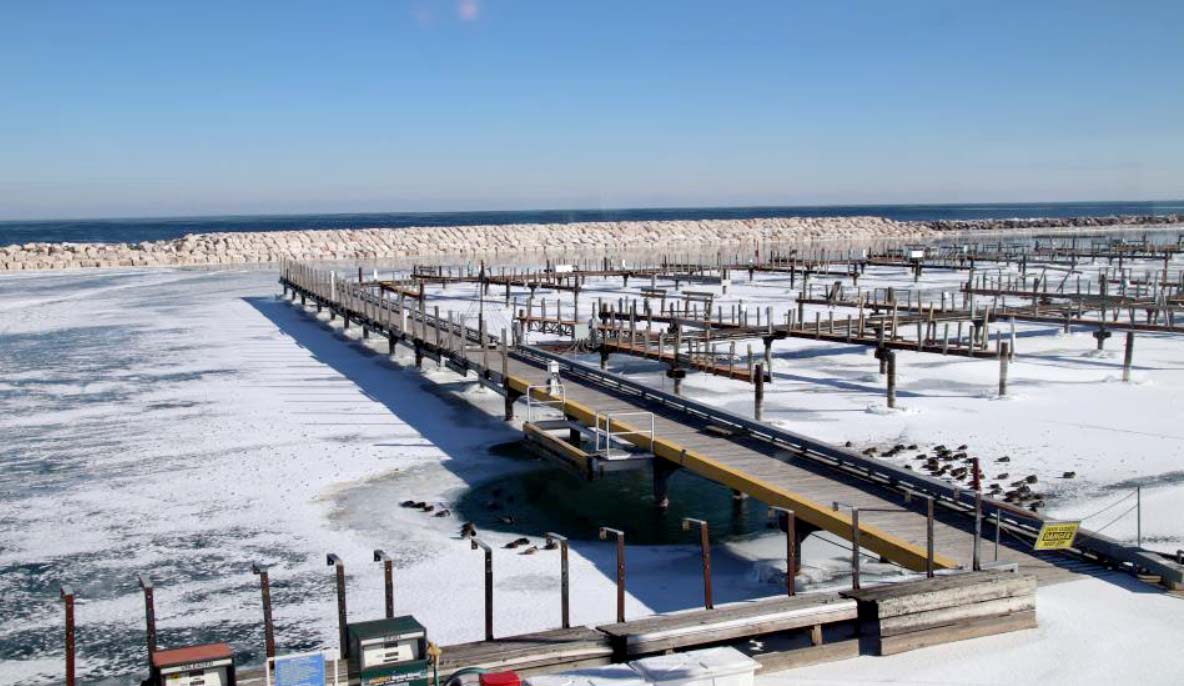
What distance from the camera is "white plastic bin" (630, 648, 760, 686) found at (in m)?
8.34

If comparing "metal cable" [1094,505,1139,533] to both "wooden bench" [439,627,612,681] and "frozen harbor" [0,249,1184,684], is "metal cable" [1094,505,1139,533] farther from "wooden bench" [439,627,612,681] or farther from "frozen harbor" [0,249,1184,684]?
"wooden bench" [439,627,612,681]

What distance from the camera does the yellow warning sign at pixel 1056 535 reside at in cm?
1048

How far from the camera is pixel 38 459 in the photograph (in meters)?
18.4

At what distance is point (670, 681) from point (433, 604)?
13.3 ft

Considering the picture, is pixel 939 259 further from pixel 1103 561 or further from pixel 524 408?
A: pixel 1103 561

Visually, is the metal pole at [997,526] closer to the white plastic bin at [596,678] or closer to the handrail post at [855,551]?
the handrail post at [855,551]

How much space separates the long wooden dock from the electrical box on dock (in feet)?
20.9

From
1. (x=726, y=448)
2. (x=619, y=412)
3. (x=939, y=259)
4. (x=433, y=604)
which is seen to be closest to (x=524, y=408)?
(x=619, y=412)

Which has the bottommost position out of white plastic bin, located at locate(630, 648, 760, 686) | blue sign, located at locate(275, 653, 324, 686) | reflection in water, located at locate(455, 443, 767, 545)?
reflection in water, located at locate(455, 443, 767, 545)

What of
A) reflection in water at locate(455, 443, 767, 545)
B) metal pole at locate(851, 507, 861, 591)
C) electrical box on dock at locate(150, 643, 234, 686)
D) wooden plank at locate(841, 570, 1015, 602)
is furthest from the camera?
reflection in water at locate(455, 443, 767, 545)

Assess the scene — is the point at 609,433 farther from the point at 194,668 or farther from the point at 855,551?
the point at 194,668

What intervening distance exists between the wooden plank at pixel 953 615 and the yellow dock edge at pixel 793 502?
2.13ft

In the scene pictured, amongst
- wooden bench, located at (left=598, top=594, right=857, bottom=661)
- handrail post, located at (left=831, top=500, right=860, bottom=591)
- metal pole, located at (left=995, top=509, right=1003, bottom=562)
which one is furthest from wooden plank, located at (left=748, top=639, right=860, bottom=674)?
metal pole, located at (left=995, top=509, right=1003, bottom=562)

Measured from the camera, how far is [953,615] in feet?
33.0
